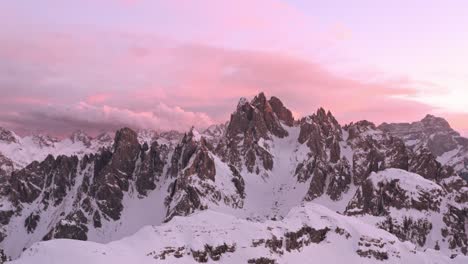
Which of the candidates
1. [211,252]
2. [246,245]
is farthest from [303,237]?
[211,252]

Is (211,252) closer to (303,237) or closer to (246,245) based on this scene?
(246,245)

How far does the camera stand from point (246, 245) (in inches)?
6388

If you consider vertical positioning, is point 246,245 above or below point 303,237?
above

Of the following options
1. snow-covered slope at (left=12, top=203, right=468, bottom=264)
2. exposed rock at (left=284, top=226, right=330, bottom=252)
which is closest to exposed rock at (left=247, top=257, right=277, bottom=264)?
snow-covered slope at (left=12, top=203, right=468, bottom=264)

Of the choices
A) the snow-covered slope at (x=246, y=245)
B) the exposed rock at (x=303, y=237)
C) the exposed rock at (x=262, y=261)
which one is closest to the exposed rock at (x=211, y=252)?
the snow-covered slope at (x=246, y=245)

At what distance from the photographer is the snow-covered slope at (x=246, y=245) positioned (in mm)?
137625

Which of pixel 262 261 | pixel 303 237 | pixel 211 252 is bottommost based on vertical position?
pixel 262 261

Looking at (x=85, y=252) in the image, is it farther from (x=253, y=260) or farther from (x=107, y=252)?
(x=253, y=260)

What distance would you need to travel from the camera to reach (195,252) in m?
154

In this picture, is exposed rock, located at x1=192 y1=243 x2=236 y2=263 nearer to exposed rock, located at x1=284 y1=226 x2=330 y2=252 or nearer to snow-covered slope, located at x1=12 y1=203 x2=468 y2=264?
snow-covered slope, located at x1=12 y1=203 x2=468 y2=264

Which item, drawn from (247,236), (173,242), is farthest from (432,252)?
(173,242)

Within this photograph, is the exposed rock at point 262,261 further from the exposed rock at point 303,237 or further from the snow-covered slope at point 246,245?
the exposed rock at point 303,237

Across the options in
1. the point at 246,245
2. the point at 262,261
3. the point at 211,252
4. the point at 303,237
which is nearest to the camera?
the point at 211,252

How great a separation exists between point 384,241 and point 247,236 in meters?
52.4
